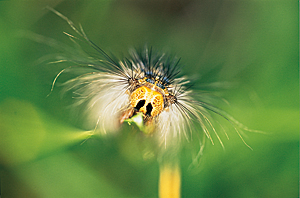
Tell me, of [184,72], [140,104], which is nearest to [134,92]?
[140,104]

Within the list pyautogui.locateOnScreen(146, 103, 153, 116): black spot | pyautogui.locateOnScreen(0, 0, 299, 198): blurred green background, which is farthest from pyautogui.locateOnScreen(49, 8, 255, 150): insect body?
pyautogui.locateOnScreen(0, 0, 299, 198): blurred green background

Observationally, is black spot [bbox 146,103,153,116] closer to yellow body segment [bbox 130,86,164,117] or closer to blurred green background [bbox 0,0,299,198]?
yellow body segment [bbox 130,86,164,117]

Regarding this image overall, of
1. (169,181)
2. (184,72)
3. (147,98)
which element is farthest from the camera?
(184,72)

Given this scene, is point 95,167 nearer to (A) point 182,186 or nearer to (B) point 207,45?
(A) point 182,186

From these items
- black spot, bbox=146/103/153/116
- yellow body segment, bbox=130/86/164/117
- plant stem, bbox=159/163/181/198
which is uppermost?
yellow body segment, bbox=130/86/164/117

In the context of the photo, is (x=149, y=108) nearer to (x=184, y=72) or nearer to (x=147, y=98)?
(x=147, y=98)

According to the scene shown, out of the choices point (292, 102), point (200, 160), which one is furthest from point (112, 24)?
point (292, 102)
